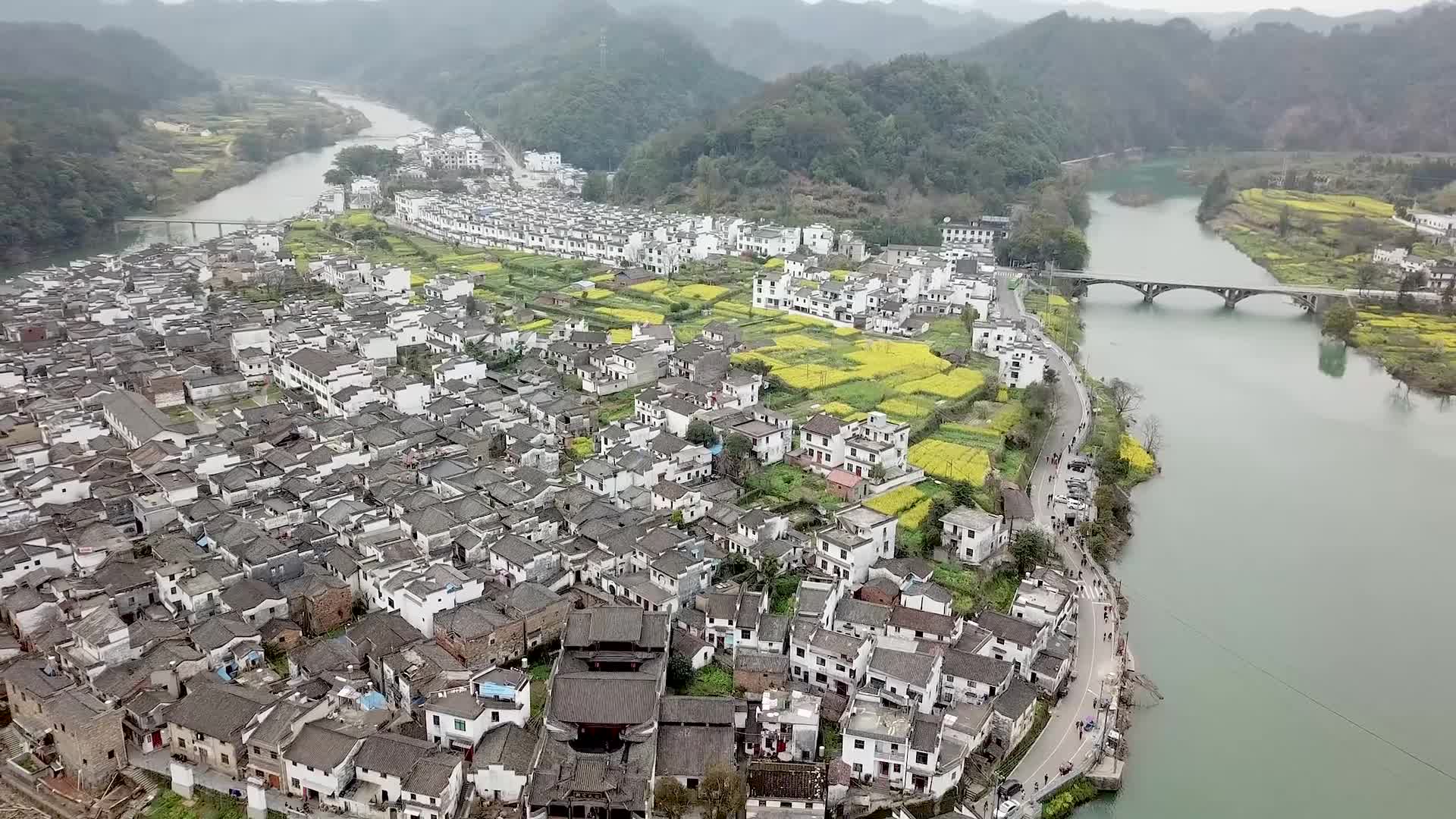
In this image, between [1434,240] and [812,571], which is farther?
[1434,240]

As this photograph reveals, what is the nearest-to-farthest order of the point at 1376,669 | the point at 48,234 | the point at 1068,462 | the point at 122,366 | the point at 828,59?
the point at 1376,669, the point at 1068,462, the point at 122,366, the point at 48,234, the point at 828,59

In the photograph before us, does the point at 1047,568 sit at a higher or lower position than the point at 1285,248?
lower

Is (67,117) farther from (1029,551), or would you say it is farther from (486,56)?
(1029,551)

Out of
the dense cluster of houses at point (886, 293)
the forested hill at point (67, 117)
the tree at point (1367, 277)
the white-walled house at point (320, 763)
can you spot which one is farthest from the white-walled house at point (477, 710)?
the forested hill at point (67, 117)

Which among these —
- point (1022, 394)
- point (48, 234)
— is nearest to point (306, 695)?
point (1022, 394)

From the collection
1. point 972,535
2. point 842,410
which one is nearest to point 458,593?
point 972,535

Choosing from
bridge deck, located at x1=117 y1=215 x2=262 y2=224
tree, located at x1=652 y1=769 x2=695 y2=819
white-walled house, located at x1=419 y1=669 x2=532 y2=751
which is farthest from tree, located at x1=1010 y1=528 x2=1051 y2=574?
bridge deck, located at x1=117 y1=215 x2=262 y2=224

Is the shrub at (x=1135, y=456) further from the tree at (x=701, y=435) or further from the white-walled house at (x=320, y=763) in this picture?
the white-walled house at (x=320, y=763)

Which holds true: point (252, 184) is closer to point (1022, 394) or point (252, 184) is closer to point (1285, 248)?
point (1022, 394)

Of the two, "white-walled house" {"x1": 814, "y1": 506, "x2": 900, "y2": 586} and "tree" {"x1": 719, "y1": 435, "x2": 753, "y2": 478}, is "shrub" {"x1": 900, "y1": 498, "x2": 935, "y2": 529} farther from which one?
"tree" {"x1": 719, "y1": 435, "x2": 753, "y2": 478}
